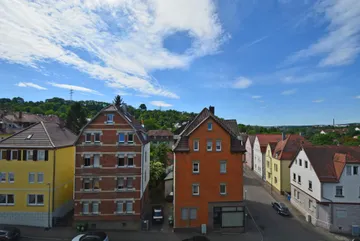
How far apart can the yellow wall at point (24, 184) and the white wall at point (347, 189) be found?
36.7 m

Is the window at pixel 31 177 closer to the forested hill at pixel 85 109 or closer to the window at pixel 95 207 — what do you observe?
the window at pixel 95 207

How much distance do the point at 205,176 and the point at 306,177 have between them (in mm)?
16626

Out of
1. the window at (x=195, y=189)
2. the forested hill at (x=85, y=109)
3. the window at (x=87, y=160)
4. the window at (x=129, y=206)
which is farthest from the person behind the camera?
the forested hill at (x=85, y=109)

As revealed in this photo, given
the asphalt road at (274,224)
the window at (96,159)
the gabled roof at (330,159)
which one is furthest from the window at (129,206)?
the gabled roof at (330,159)

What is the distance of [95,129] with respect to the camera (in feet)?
91.5

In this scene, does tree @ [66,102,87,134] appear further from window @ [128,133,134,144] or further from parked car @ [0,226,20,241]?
window @ [128,133,134,144]

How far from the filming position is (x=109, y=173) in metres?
27.6

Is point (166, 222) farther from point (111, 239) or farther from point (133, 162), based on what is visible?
point (133, 162)

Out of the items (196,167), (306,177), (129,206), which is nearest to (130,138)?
(129,206)

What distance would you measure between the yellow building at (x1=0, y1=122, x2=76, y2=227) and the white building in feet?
116

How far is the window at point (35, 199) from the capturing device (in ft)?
92.0

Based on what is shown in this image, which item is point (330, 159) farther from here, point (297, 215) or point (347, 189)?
point (297, 215)

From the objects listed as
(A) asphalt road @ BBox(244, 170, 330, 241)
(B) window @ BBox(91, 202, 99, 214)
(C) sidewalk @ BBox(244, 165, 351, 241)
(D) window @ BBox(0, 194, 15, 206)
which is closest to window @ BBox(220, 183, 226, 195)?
(A) asphalt road @ BBox(244, 170, 330, 241)

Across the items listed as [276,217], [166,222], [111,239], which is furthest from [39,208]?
[276,217]
